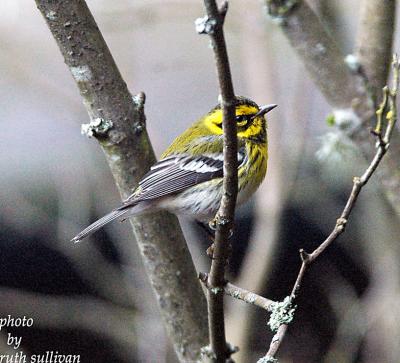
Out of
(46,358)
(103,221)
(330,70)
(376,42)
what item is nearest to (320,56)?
(330,70)

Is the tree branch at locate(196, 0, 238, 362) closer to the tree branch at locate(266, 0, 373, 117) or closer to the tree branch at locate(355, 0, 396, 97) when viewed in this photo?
the tree branch at locate(266, 0, 373, 117)

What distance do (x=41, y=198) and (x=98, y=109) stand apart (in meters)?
3.00

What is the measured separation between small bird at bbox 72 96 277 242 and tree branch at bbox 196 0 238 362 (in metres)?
0.93

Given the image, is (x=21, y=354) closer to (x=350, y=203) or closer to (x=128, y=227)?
(x=128, y=227)

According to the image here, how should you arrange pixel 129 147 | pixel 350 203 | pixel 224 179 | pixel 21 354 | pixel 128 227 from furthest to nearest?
pixel 128 227, pixel 21 354, pixel 129 147, pixel 224 179, pixel 350 203

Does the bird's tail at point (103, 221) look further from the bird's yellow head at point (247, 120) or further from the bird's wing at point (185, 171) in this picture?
the bird's yellow head at point (247, 120)

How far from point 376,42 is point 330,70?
26cm

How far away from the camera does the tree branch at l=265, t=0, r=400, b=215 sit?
125 inches

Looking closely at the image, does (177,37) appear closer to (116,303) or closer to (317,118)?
(317,118)

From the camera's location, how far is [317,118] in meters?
5.61

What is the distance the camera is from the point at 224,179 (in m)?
1.99

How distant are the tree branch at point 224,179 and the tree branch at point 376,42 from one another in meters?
1.46

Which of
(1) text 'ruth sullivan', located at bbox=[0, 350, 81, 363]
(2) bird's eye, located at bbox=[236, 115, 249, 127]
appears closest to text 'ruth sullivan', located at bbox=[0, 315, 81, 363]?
(1) text 'ruth sullivan', located at bbox=[0, 350, 81, 363]

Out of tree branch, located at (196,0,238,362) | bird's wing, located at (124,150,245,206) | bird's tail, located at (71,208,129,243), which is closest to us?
tree branch, located at (196,0,238,362)
